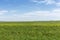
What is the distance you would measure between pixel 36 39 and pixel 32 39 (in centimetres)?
45

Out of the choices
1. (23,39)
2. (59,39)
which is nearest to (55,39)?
(59,39)

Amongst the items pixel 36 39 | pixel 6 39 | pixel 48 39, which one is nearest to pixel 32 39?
pixel 36 39

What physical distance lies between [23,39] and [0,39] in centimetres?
257

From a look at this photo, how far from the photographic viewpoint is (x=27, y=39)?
18297mm

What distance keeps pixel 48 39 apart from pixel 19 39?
3277 mm

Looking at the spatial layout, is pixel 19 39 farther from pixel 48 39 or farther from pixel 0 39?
Result: pixel 48 39

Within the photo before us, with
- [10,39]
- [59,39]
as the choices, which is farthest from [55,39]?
[10,39]

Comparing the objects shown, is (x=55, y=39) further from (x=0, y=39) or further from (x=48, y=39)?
(x=0, y=39)

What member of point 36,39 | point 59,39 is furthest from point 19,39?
point 59,39

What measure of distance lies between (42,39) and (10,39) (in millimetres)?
3604

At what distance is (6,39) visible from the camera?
1800 cm

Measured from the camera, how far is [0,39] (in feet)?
58.7

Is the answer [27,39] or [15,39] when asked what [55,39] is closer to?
[27,39]

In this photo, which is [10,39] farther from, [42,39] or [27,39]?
[42,39]
